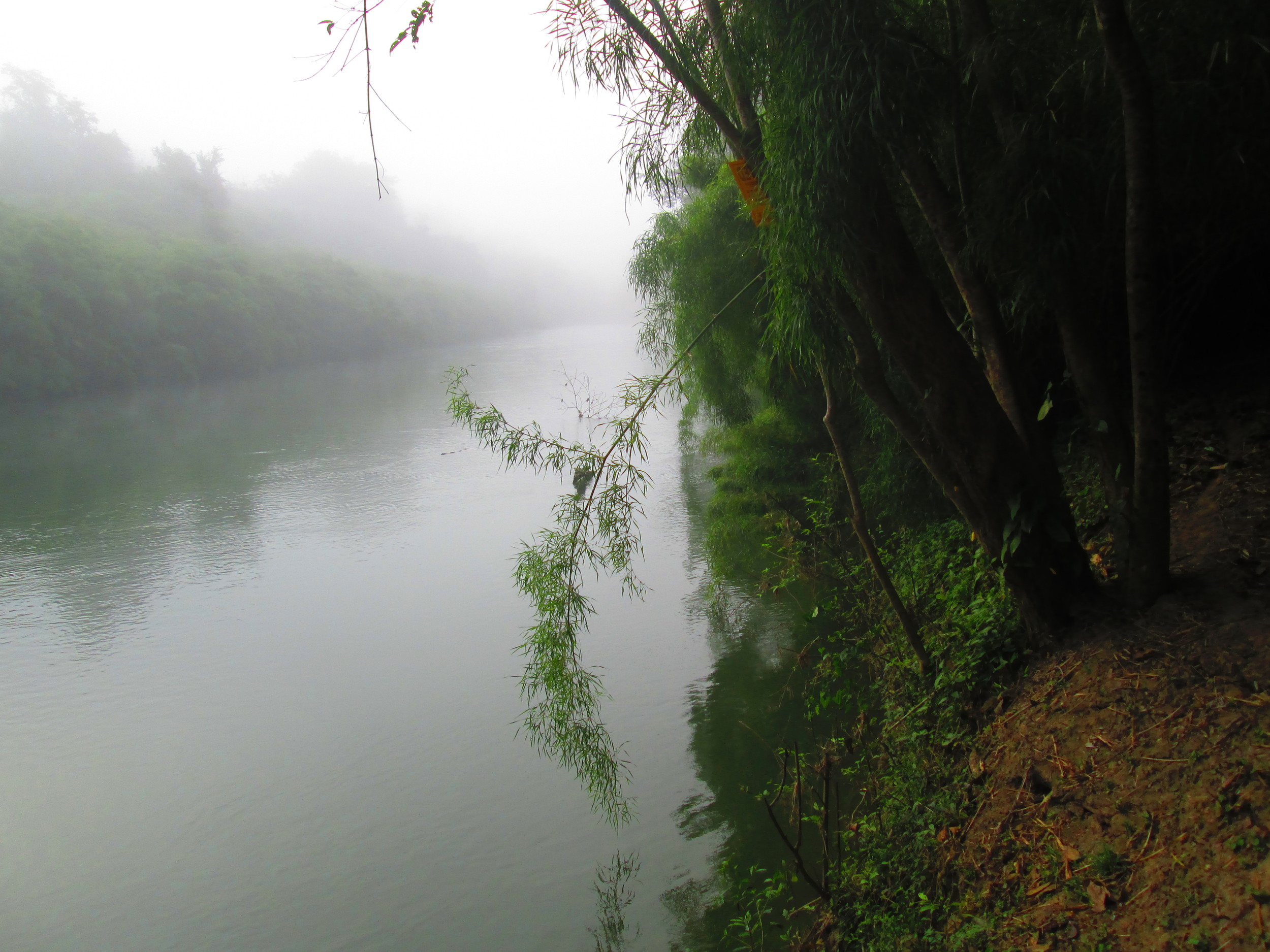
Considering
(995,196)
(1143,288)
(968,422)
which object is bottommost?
(968,422)

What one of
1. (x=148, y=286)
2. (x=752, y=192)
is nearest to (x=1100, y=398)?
(x=752, y=192)

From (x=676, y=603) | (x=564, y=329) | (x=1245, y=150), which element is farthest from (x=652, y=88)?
(x=564, y=329)

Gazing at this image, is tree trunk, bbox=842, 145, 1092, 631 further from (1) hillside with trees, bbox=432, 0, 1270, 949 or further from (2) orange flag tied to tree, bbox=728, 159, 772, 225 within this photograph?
(2) orange flag tied to tree, bbox=728, 159, 772, 225

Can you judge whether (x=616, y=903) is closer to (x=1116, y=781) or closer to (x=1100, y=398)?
(x=1116, y=781)

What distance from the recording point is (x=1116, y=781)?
2623 millimetres

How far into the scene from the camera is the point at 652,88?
3900 millimetres

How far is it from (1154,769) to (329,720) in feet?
22.2

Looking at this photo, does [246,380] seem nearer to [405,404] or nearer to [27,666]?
[405,404]

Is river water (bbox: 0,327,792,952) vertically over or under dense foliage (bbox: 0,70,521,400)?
under

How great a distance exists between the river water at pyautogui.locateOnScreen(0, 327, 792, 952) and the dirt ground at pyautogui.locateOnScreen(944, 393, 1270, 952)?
7.13ft

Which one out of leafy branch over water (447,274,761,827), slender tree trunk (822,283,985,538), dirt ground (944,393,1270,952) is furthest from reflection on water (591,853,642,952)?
slender tree trunk (822,283,985,538)

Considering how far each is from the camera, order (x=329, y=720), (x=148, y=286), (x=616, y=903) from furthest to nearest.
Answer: (x=148, y=286), (x=329, y=720), (x=616, y=903)

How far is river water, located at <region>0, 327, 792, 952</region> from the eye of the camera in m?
4.96

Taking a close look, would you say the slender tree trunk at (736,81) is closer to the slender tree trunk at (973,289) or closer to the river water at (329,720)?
the slender tree trunk at (973,289)
